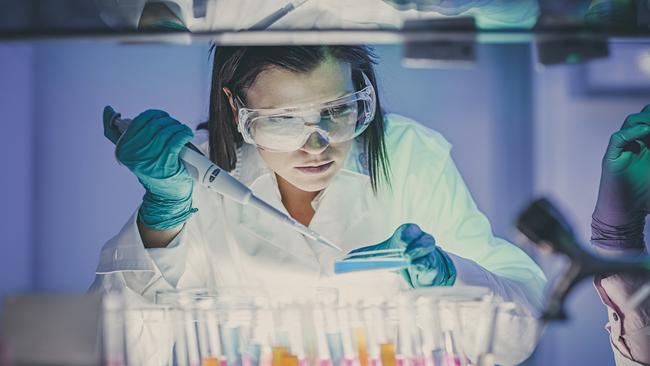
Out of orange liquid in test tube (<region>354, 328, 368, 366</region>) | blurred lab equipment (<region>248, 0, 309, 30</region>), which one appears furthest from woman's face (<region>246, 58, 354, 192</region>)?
orange liquid in test tube (<region>354, 328, 368, 366</region>)

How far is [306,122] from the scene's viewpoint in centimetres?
222

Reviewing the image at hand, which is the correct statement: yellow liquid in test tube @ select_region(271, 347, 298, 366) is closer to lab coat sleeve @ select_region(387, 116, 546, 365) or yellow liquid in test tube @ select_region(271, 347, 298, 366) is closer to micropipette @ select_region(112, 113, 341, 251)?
micropipette @ select_region(112, 113, 341, 251)

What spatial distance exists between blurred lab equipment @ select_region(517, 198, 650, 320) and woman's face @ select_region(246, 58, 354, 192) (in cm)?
72

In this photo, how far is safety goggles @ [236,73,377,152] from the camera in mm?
2238

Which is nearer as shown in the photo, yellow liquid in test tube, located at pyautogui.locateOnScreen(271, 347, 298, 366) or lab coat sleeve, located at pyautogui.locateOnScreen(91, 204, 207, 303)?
yellow liquid in test tube, located at pyautogui.locateOnScreen(271, 347, 298, 366)

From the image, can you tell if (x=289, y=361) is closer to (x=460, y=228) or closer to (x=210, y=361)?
(x=210, y=361)

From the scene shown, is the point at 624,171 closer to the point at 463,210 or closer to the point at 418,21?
the point at 463,210

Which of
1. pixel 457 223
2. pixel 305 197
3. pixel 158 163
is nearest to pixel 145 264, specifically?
pixel 158 163

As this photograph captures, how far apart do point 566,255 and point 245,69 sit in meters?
1.14

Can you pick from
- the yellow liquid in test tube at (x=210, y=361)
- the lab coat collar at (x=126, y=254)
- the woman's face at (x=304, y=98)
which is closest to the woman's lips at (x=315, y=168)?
the woman's face at (x=304, y=98)

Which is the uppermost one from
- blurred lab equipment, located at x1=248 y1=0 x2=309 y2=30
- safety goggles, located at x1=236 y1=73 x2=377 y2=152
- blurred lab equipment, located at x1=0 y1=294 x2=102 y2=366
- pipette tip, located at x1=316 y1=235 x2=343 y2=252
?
blurred lab equipment, located at x1=248 y1=0 x2=309 y2=30

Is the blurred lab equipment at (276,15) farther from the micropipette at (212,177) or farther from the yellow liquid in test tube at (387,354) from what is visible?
the yellow liquid in test tube at (387,354)

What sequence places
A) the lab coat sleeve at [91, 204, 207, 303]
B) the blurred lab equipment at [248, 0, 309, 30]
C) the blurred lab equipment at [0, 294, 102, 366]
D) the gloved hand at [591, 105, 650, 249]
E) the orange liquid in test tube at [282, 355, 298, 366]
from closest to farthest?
the blurred lab equipment at [0, 294, 102, 366]
the orange liquid in test tube at [282, 355, 298, 366]
the blurred lab equipment at [248, 0, 309, 30]
the lab coat sleeve at [91, 204, 207, 303]
the gloved hand at [591, 105, 650, 249]

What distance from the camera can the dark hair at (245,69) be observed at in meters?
2.30
